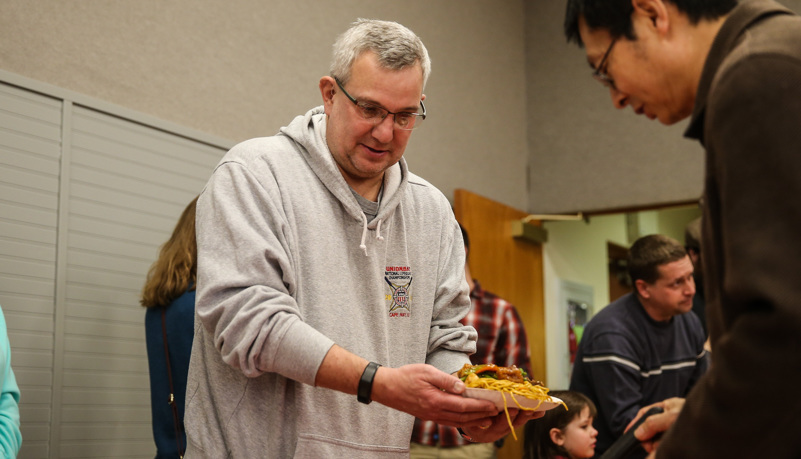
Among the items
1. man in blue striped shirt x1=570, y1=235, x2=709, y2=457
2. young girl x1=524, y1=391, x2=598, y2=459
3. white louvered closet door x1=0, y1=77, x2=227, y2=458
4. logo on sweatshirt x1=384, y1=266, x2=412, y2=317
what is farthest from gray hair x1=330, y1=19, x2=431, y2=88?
man in blue striped shirt x1=570, y1=235, x2=709, y2=457

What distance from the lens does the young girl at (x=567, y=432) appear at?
328cm

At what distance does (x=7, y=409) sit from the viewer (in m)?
2.18

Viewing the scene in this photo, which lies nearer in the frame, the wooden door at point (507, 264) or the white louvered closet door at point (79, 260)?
the white louvered closet door at point (79, 260)

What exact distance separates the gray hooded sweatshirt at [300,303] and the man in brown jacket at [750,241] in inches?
30.0

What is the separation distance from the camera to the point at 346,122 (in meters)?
1.87

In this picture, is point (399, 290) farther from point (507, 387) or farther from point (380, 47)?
point (380, 47)

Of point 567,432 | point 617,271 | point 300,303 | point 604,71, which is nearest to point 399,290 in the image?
point 300,303

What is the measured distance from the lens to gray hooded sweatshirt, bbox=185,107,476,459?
156 cm

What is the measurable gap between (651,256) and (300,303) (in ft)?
8.15

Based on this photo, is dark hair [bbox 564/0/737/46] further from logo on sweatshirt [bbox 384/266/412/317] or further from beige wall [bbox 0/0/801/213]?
beige wall [bbox 0/0/801/213]

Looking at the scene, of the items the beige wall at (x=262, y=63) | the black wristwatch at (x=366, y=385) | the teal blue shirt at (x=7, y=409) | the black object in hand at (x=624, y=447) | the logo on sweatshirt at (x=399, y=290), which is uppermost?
the beige wall at (x=262, y=63)

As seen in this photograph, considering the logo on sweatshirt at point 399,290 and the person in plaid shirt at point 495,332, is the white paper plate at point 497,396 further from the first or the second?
the person in plaid shirt at point 495,332

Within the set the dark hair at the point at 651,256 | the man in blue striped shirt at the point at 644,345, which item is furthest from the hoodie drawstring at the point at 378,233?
the dark hair at the point at 651,256

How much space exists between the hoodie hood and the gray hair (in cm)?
15
